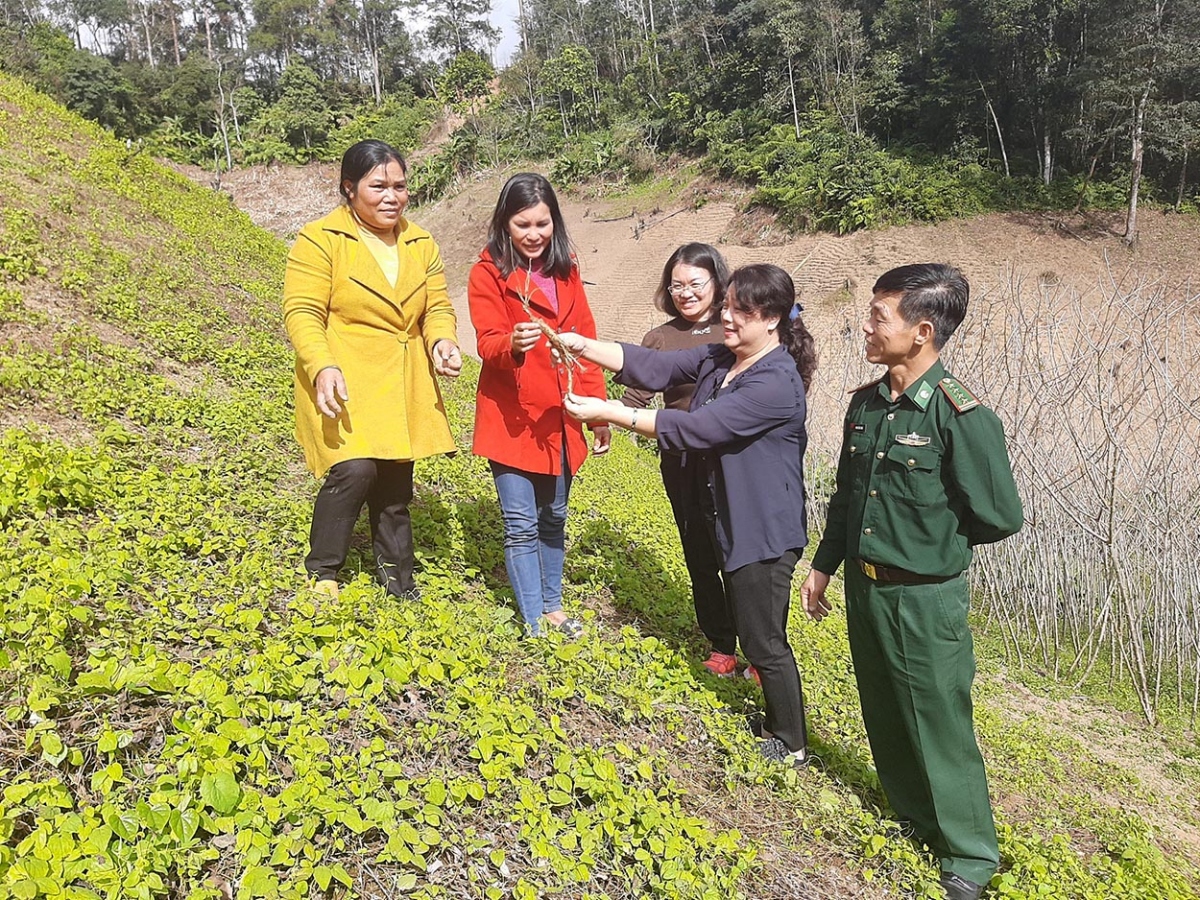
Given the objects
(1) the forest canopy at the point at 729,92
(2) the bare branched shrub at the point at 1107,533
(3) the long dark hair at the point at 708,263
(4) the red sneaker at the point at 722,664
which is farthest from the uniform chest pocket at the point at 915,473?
(1) the forest canopy at the point at 729,92

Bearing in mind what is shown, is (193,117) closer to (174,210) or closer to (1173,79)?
(174,210)

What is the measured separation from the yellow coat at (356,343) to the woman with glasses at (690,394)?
44.5 inches

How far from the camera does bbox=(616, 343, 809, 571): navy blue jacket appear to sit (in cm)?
265

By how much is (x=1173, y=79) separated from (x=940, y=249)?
797 centimetres

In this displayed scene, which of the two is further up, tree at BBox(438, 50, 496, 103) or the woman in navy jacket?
tree at BBox(438, 50, 496, 103)

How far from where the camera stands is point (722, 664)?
364cm

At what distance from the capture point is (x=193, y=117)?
137 feet

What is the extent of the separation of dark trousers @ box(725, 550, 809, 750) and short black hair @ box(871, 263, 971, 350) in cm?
93

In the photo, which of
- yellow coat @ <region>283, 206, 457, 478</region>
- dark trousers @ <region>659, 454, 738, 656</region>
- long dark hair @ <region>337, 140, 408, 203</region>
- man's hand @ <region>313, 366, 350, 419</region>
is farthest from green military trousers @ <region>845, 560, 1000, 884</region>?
long dark hair @ <region>337, 140, 408, 203</region>

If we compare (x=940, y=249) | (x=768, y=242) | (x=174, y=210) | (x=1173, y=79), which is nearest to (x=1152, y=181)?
(x=1173, y=79)

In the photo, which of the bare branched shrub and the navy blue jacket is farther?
the bare branched shrub

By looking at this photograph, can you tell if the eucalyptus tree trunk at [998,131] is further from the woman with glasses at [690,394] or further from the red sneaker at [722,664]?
the red sneaker at [722,664]

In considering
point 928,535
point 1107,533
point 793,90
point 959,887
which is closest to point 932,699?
point 928,535

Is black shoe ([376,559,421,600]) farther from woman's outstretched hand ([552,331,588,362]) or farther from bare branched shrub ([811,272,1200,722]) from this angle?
bare branched shrub ([811,272,1200,722])
